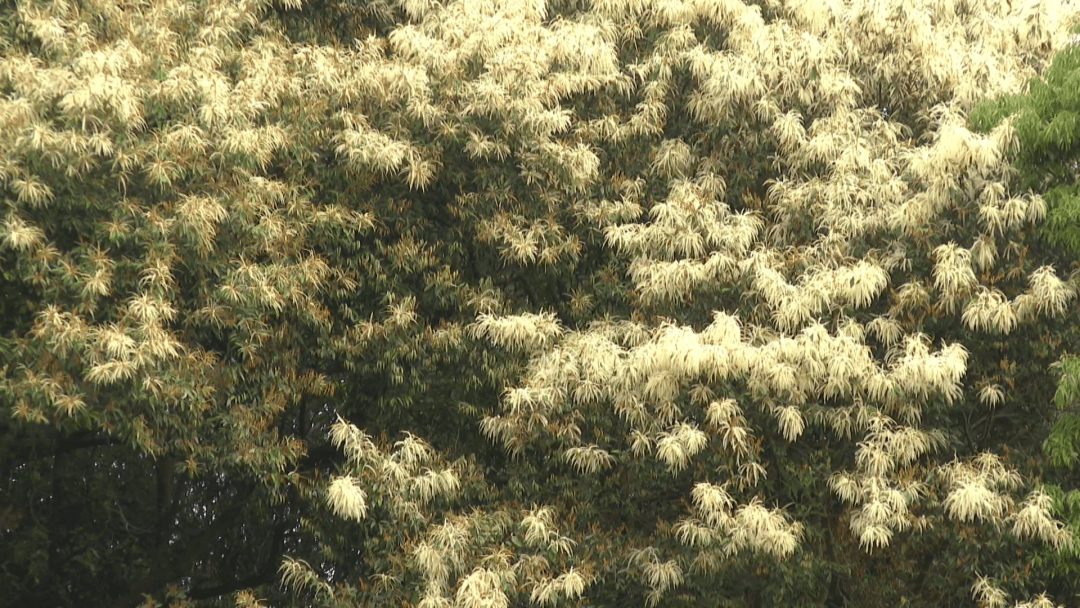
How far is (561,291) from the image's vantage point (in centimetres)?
1231

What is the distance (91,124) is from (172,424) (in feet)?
7.41

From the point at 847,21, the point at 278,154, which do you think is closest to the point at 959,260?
the point at 847,21

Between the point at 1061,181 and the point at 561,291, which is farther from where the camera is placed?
the point at 561,291

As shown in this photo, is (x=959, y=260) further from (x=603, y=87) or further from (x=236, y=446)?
(x=236, y=446)

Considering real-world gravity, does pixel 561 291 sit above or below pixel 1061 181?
below

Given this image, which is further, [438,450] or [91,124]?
[438,450]

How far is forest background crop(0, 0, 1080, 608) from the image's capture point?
9.43 metres

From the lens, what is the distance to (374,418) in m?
11.9

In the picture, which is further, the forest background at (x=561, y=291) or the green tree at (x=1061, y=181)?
the green tree at (x=1061, y=181)

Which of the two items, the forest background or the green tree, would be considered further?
the green tree

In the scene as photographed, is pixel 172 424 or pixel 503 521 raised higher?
pixel 172 424

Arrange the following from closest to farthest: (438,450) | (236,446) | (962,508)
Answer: (962,508), (236,446), (438,450)

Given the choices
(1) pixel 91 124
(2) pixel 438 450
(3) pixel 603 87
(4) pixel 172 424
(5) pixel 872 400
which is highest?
(1) pixel 91 124

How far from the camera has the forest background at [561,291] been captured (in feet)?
30.9
